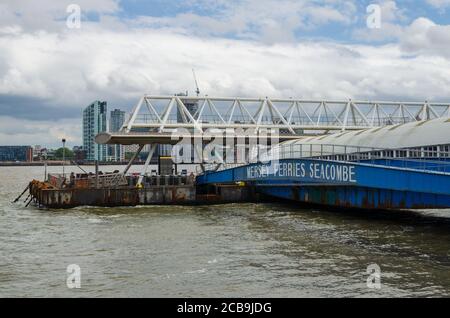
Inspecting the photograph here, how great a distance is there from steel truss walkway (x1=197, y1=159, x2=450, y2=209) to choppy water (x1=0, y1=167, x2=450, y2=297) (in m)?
1.61

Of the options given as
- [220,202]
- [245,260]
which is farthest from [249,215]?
[245,260]

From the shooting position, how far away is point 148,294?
58.9 ft

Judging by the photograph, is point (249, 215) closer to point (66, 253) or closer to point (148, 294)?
point (66, 253)

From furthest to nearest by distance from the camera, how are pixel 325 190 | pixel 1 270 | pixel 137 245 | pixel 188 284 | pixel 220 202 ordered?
pixel 220 202 < pixel 325 190 < pixel 137 245 < pixel 1 270 < pixel 188 284

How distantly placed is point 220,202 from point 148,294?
112 feet

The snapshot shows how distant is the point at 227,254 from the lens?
24.7 metres

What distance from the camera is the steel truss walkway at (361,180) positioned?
2644 cm

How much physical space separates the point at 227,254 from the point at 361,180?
896 centimetres

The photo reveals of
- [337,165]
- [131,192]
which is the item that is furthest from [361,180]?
[131,192]

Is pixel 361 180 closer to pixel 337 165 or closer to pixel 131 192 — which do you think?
pixel 337 165

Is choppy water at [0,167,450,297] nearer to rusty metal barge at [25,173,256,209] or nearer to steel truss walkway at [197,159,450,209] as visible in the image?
steel truss walkway at [197,159,450,209]

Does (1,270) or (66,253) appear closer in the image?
(1,270)

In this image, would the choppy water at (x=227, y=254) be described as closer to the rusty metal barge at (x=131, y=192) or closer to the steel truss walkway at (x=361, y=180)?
the steel truss walkway at (x=361, y=180)
